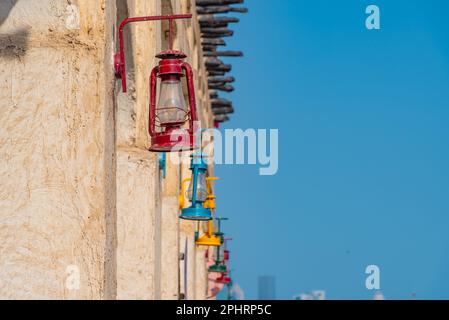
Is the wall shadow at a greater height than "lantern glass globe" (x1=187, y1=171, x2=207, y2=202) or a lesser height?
greater

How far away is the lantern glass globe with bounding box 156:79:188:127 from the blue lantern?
5387 millimetres

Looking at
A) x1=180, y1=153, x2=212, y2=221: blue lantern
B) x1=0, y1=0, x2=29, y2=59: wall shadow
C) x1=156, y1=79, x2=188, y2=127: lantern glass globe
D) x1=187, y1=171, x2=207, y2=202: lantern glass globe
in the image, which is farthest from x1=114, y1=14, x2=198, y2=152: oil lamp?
x1=187, y1=171, x2=207, y2=202: lantern glass globe

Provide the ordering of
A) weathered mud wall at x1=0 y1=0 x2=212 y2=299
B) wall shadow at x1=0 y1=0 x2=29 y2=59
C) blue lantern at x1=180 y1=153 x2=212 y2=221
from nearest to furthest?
1. weathered mud wall at x1=0 y1=0 x2=212 y2=299
2. wall shadow at x1=0 y1=0 x2=29 y2=59
3. blue lantern at x1=180 y1=153 x2=212 y2=221

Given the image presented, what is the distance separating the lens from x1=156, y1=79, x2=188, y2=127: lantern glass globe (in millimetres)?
7901

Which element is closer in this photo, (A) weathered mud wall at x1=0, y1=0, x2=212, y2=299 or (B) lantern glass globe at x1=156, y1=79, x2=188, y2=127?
(A) weathered mud wall at x1=0, y1=0, x2=212, y2=299

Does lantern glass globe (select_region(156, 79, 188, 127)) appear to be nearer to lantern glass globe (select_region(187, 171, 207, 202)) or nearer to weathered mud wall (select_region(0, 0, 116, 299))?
weathered mud wall (select_region(0, 0, 116, 299))

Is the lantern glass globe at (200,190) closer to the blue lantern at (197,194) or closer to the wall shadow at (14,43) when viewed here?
the blue lantern at (197,194)

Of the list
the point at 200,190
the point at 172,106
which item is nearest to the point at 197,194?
the point at 200,190

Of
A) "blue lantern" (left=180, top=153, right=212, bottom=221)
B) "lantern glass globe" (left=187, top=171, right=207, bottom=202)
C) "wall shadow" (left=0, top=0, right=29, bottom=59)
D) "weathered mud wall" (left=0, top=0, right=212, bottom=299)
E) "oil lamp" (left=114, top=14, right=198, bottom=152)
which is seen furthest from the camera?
"lantern glass globe" (left=187, top=171, right=207, bottom=202)

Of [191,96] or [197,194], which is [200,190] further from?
[191,96]

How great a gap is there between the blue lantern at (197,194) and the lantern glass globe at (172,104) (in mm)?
5387

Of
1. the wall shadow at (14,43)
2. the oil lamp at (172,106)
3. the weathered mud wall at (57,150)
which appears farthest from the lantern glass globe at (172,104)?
the wall shadow at (14,43)
